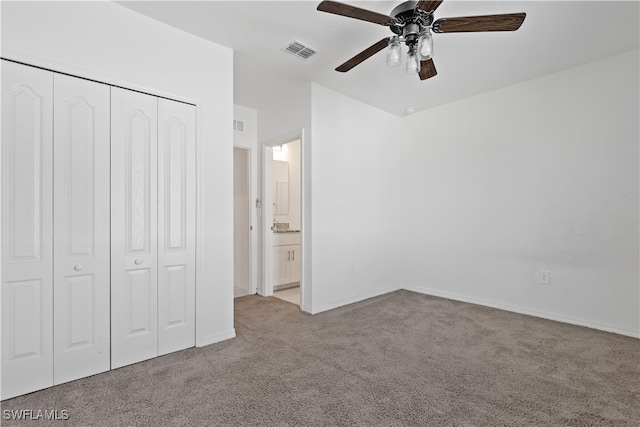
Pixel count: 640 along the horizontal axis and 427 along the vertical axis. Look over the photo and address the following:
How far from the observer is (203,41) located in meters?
2.80

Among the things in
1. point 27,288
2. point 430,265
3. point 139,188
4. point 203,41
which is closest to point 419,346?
point 430,265

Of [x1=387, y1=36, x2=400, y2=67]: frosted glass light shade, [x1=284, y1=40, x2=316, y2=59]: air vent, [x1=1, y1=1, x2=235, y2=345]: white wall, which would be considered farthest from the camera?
[x1=284, y1=40, x2=316, y2=59]: air vent

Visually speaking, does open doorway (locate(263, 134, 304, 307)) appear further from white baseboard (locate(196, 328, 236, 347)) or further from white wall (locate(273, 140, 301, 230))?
white baseboard (locate(196, 328, 236, 347))

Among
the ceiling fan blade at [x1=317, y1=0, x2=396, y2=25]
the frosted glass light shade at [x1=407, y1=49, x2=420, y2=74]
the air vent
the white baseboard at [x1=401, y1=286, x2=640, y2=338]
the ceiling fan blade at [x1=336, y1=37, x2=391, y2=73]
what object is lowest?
the white baseboard at [x1=401, y1=286, x2=640, y2=338]

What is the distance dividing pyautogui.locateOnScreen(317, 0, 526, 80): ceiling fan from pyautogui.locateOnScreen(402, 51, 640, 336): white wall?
1.95 meters

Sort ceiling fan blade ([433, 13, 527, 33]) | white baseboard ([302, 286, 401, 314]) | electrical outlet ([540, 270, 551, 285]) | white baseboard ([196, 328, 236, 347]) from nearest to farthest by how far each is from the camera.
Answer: ceiling fan blade ([433, 13, 527, 33]), white baseboard ([196, 328, 236, 347]), electrical outlet ([540, 270, 551, 285]), white baseboard ([302, 286, 401, 314])

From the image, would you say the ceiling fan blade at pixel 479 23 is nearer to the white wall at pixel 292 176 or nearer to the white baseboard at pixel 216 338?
the white baseboard at pixel 216 338

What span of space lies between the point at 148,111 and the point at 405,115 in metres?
3.56

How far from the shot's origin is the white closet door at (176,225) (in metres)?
2.56

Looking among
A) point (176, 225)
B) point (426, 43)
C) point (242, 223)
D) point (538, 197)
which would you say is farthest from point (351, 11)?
point (242, 223)

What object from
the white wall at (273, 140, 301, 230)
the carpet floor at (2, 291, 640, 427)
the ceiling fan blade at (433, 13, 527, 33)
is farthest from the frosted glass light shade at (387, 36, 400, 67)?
the white wall at (273, 140, 301, 230)

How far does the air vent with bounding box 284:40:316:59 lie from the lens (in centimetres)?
286

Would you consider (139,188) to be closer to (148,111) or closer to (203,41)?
(148,111)

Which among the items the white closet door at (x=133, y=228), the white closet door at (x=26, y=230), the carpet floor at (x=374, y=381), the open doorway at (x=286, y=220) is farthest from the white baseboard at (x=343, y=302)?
the white closet door at (x=26, y=230)
